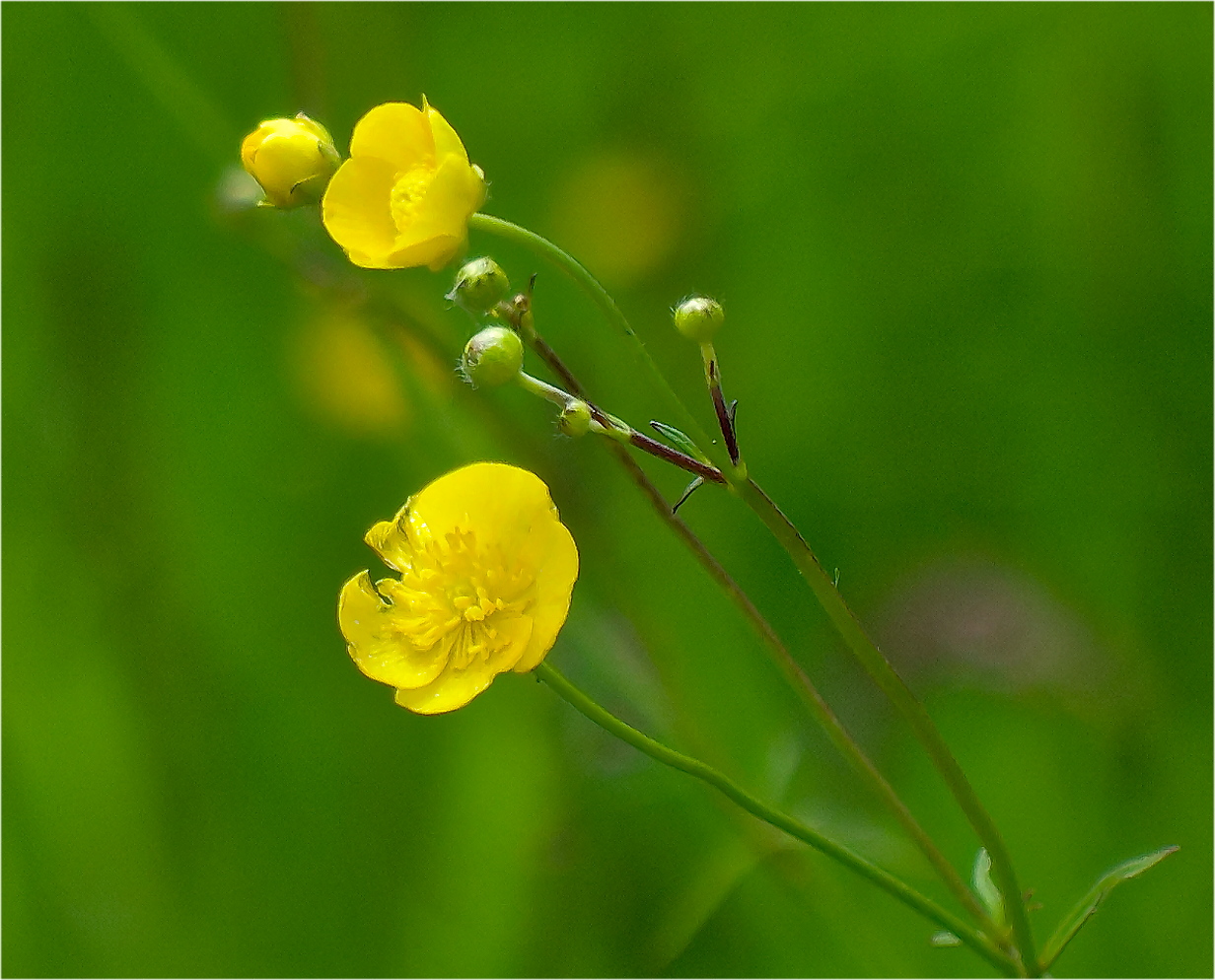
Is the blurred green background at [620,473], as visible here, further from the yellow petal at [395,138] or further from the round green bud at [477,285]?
the round green bud at [477,285]

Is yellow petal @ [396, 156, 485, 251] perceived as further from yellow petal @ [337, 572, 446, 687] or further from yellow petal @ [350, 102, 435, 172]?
yellow petal @ [337, 572, 446, 687]

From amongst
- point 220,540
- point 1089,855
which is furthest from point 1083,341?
point 220,540

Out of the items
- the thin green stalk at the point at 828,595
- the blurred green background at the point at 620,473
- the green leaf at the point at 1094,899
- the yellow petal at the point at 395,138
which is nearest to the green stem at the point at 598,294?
the thin green stalk at the point at 828,595

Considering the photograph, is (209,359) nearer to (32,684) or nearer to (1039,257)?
(32,684)

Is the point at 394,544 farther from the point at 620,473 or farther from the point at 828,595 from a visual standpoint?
the point at 620,473

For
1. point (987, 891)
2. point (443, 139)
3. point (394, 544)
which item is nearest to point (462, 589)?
point (394, 544)

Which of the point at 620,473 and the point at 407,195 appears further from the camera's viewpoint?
the point at 620,473
